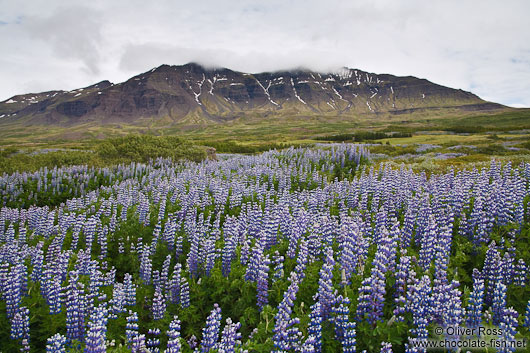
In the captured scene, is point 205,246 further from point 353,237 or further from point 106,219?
point 106,219

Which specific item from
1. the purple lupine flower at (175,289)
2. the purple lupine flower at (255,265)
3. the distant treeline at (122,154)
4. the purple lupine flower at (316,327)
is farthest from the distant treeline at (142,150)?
the purple lupine flower at (316,327)

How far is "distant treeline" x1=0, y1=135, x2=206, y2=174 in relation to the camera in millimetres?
28141

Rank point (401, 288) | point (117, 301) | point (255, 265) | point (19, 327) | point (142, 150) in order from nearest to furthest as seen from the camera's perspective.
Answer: point (401, 288), point (19, 327), point (117, 301), point (255, 265), point (142, 150)

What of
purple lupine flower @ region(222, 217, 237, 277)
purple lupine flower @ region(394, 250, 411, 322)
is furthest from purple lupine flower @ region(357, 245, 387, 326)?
purple lupine flower @ region(222, 217, 237, 277)

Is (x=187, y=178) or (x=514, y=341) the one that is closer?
(x=514, y=341)

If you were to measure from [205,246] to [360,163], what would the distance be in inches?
728

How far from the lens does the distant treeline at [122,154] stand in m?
28.1

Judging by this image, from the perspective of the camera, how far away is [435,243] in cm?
660

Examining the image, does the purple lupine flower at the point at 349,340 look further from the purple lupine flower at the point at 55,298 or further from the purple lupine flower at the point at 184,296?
the purple lupine flower at the point at 55,298

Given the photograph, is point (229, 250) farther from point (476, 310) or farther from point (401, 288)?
point (476, 310)

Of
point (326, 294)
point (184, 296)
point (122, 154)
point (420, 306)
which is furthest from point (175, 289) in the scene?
point (122, 154)

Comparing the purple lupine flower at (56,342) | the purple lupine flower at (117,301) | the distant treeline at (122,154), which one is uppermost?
the distant treeline at (122,154)

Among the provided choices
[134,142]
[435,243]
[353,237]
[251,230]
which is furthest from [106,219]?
[134,142]

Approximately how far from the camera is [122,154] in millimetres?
33656
